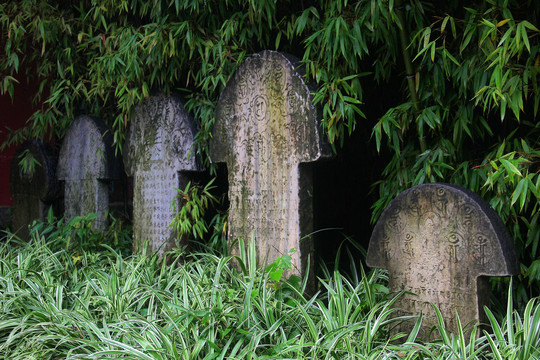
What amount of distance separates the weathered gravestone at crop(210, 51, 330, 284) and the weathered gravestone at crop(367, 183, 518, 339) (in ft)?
1.94

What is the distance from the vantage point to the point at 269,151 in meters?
3.01

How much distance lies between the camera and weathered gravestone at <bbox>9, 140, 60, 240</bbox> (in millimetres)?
4438

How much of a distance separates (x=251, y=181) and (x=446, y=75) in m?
1.15

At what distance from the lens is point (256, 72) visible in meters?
3.06

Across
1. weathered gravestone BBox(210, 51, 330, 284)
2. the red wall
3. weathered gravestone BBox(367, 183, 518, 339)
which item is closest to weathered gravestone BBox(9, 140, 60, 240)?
the red wall

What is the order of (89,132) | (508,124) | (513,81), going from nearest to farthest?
(513,81) → (508,124) → (89,132)

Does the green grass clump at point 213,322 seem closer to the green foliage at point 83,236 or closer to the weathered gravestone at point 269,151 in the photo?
the weathered gravestone at point 269,151

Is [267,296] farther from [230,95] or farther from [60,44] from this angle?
[60,44]

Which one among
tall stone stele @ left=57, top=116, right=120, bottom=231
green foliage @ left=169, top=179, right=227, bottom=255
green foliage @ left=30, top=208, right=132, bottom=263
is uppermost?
tall stone stele @ left=57, top=116, right=120, bottom=231

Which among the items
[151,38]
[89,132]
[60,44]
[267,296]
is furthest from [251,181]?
[60,44]

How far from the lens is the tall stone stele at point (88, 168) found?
4082 millimetres

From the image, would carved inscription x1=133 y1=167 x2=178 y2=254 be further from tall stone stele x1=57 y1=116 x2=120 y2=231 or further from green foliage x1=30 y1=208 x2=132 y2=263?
tall stone stele x1=57 y1=116 x2=120 y2=231

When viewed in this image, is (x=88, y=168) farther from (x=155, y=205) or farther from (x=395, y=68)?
(x=395, y=68)

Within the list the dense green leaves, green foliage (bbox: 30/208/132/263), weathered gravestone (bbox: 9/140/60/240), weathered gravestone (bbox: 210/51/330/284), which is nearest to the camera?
the dense green leaves
